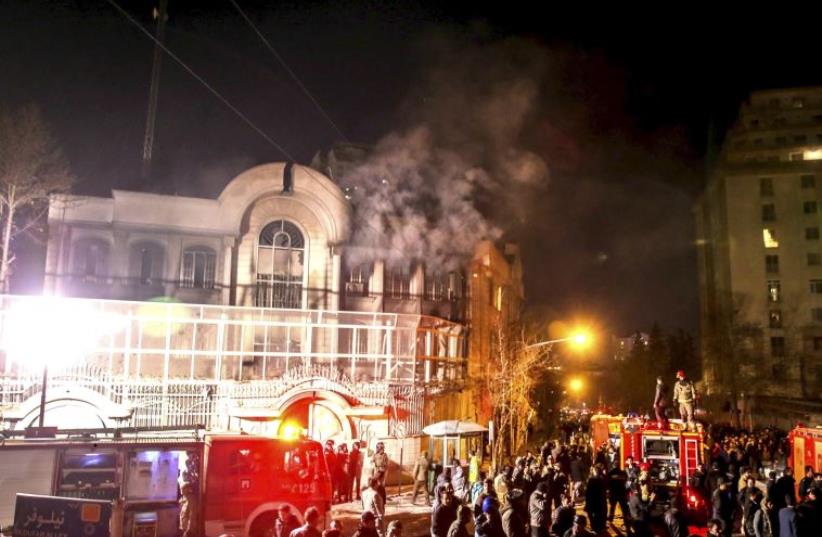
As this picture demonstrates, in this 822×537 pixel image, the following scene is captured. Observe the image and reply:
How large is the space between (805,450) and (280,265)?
71.4ft

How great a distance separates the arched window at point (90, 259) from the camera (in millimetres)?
28516

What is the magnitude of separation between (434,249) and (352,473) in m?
15.9

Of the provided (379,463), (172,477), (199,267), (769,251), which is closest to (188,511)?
(172,477)

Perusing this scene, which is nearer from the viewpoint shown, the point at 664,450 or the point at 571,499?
the point at 571,499

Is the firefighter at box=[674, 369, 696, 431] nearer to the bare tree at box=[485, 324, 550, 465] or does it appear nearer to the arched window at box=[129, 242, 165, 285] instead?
the bare tree at box=[485, 324, 550, 465]

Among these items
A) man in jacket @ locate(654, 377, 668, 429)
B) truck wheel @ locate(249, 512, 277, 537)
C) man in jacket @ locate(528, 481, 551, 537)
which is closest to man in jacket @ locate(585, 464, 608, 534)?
man in jacket @ locate(528, 481, 551, 537)

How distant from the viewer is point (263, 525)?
41.9 feet

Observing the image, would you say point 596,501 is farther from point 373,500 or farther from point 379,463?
point 379,463

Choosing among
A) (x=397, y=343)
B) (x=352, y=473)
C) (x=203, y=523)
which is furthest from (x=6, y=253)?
(x=203, y=523)

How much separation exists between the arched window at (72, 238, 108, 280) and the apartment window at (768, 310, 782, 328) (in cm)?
5862

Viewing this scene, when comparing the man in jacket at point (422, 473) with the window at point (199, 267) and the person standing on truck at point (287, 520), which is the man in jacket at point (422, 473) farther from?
the window at point (199, 267)

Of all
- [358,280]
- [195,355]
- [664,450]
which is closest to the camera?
[664,450]

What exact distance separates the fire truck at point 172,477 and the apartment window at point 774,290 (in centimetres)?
6188

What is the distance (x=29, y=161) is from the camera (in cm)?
2773
